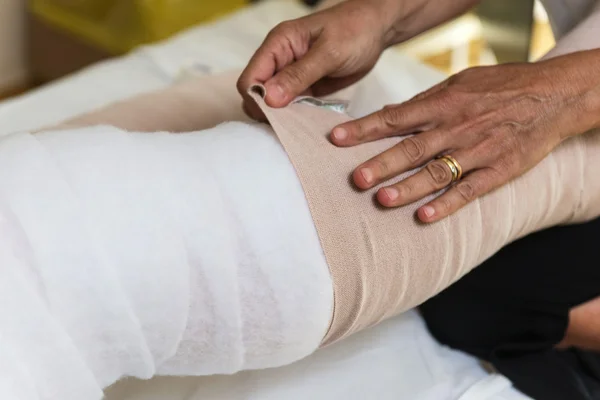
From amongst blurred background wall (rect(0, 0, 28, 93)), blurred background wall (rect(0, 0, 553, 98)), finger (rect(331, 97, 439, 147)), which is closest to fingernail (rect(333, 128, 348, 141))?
finger (rect(331, 97, 439, 147))

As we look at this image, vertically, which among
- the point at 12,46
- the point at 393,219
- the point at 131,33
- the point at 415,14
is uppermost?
the point at 415,14

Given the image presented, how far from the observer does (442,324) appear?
3.05 feet

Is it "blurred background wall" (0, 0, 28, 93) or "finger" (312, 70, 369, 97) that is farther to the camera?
"blurred background wall" (0, 0, 28, 93)

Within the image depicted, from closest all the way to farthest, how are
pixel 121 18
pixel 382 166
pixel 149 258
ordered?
pixel 149 258, pixel 382 166, pixel 121 18

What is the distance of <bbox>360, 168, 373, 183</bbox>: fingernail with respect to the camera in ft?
2.13

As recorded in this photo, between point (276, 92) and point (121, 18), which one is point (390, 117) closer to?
point (276, 92)

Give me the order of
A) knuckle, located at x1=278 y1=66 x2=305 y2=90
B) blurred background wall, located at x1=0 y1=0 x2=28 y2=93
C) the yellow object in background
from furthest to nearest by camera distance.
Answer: blurred background wall, located at x1=0 y1=0 x2=28 y2=93
the yellow object in background
knuckle, located at x1=278 y1=66 x2=305 y2=90

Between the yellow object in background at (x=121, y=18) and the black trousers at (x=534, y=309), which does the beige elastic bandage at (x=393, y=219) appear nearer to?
the black trousers at (x=534, y=309)

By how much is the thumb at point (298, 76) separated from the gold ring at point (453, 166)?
0.59 feet

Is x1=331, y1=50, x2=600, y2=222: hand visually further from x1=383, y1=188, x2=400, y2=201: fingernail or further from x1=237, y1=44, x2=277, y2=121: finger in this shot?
x1=237, y1=44, x2=277, y2=121: finger

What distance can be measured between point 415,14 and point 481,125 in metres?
0.31

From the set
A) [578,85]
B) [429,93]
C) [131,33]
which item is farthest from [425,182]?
[131,33]

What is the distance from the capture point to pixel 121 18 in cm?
192

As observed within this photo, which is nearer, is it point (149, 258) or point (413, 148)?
point (149, 258)
